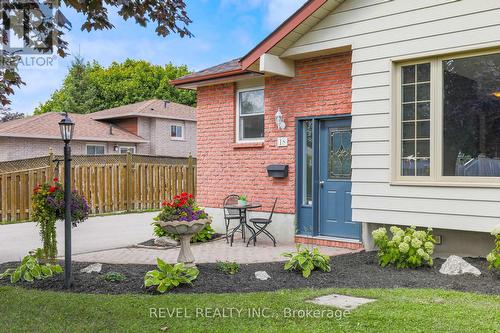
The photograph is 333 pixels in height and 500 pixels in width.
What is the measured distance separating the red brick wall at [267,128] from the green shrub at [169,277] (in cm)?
391

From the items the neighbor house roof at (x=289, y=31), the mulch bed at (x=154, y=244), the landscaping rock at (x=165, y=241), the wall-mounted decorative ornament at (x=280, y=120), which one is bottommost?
the mulch bed at (x=154, y=244)

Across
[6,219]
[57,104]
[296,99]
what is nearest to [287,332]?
[296,99]

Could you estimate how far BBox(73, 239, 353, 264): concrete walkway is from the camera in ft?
27.0

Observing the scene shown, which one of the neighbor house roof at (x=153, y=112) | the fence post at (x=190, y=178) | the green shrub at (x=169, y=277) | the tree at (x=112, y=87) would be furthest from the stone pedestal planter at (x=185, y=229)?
the tree at (x=112, y=87)

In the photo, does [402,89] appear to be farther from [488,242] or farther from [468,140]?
[488,242]

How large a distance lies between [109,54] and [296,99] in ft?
121

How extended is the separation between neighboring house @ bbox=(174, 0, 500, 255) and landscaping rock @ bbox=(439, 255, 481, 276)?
664 mm

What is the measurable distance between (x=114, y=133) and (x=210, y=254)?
17598mm

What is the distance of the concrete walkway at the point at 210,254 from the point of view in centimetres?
823

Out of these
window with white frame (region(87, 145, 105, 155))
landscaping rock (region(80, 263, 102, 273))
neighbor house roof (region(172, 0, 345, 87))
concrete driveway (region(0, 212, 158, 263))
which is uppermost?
neighbor house roof (region(172, 0, 345, 87))

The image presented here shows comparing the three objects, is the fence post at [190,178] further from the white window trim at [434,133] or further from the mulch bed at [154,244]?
the white window trim at [434,133]

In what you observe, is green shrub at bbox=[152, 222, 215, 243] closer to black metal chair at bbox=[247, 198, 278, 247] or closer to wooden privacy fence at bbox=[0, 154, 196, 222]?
black metal chair at bbox=[247, 198, 278, 247]
